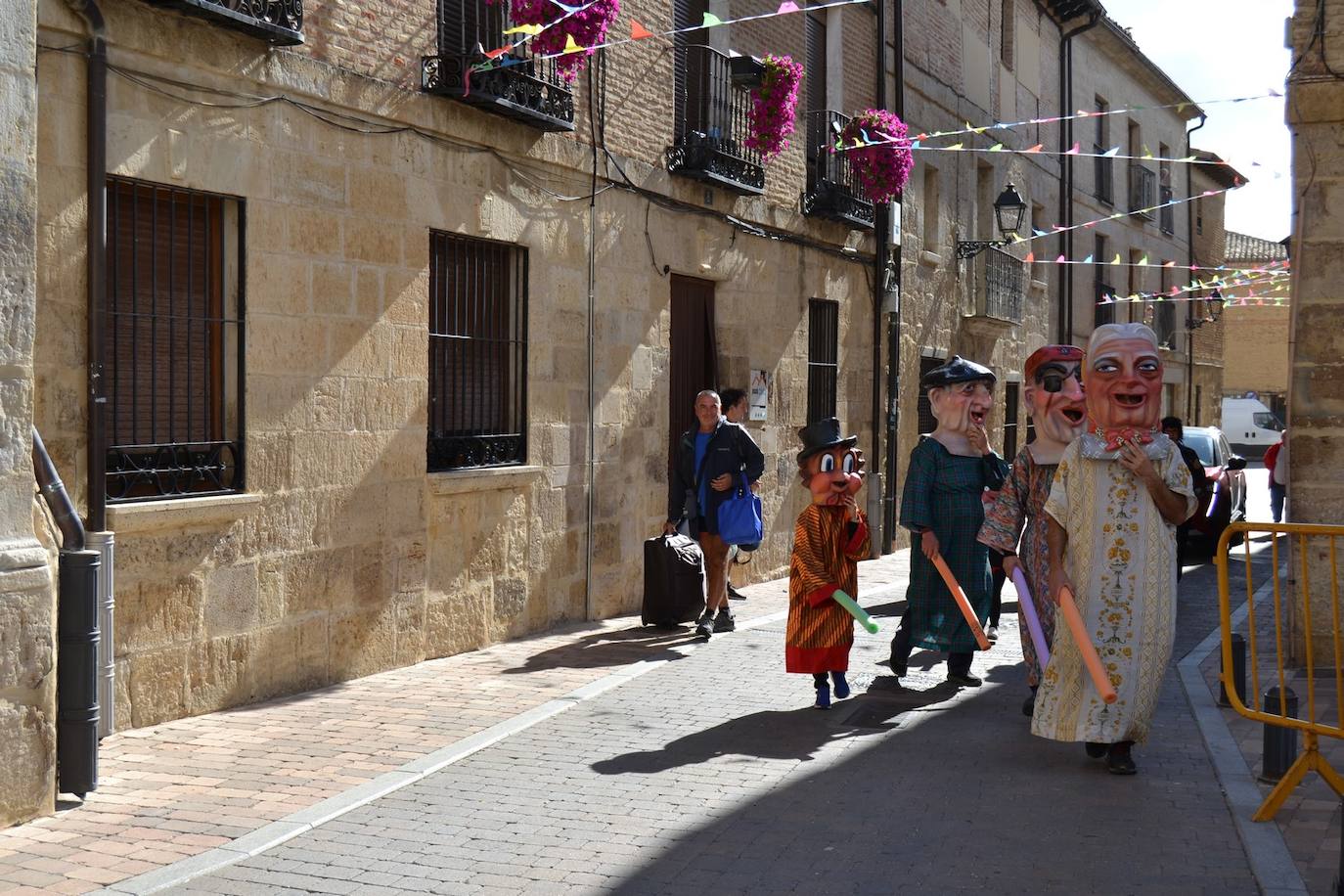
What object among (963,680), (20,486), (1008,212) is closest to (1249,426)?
(1008,212)

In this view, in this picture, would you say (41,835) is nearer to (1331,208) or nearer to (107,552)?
(107,552)

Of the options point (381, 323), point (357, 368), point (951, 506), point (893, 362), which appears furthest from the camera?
point (893, 362)

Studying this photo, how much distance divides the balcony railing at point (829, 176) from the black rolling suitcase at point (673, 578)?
5600 millimetres

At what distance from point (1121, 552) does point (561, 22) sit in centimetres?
510

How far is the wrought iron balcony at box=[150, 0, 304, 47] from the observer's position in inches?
288

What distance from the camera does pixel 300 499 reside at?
832 cm

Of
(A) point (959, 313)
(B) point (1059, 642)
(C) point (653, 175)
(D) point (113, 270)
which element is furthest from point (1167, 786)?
(A) point (959, 313)

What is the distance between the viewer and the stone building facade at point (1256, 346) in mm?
55750

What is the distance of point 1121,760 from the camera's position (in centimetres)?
644

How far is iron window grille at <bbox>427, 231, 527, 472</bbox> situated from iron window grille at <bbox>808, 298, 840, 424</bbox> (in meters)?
5.60

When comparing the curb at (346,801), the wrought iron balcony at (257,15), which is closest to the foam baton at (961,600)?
the curb at (346,801)

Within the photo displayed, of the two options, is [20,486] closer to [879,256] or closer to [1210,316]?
[879,256]

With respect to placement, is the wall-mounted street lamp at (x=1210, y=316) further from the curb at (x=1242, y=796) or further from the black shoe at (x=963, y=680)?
the black shoe at (x=963, y=680)

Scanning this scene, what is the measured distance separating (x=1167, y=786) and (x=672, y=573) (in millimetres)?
4826
